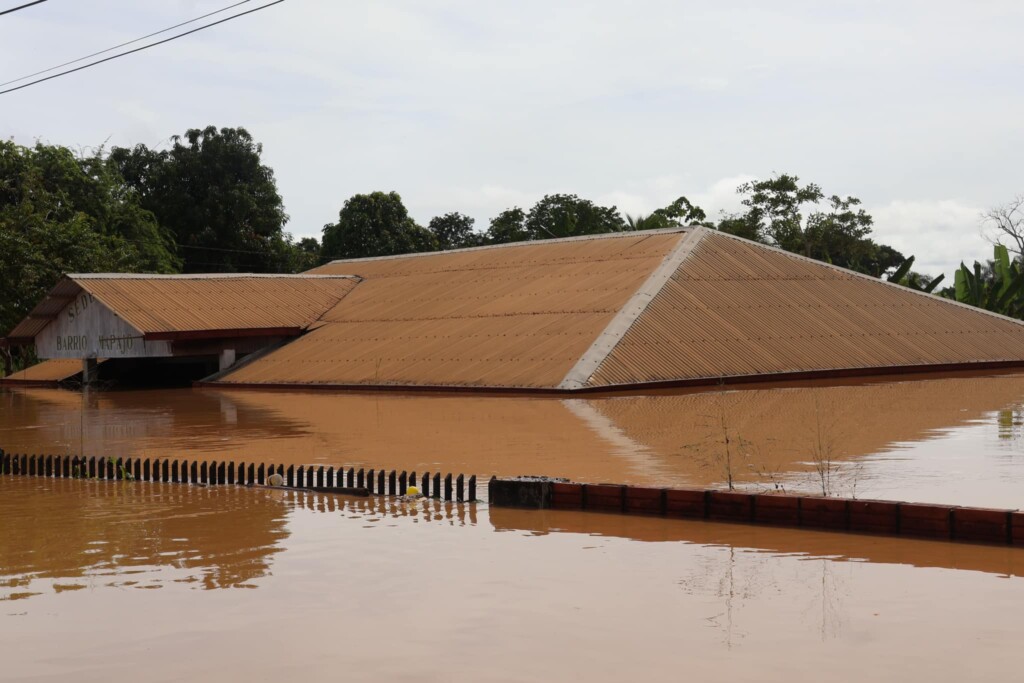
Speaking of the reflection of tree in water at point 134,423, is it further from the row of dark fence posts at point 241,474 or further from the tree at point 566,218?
the tree at point 566,218

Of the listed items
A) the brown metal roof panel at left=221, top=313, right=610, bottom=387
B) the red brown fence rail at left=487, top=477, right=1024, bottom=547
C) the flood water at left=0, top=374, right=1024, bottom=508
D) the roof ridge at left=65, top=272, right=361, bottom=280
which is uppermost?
the roof ridge at left=65, top=272, right=361, bottom=280

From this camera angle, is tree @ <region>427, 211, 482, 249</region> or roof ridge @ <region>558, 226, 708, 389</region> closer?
roof ridge @ <region>558, 226, 708, 389</region>

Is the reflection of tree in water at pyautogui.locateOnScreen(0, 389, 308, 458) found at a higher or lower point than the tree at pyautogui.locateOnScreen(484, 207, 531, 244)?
lower

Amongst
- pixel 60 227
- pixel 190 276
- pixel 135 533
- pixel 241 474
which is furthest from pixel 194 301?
pixel 135 533

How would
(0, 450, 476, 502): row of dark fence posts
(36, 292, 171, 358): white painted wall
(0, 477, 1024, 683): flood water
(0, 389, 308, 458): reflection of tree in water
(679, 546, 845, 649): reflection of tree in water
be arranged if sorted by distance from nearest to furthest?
(0, 477, 1024, 683): flood water
(679, 546, 845, 649): reflection of tree in water
(0, 450, 476, 502): row of dark fence posts
(0, 389, 308, 458): reflection of tree in water
(36, 292, 171, 358): white painted wall

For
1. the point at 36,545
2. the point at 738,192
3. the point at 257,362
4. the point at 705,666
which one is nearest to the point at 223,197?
the point at 738,192

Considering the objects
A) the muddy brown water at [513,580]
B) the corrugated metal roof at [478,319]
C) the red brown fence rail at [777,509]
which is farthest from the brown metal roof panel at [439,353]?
the red brown fence rail at [777,509]

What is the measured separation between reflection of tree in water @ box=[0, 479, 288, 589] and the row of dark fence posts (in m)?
0.34

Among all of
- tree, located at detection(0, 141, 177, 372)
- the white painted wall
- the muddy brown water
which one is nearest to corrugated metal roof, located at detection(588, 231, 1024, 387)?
the muddy brown water

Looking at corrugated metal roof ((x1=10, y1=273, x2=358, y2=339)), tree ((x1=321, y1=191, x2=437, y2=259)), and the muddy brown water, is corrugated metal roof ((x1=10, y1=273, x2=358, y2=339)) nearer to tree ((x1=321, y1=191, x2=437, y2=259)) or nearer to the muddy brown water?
A: the muddy brown water

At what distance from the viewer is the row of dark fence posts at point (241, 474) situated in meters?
15.1

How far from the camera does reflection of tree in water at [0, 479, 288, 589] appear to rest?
36.6 feet

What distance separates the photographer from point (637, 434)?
2178cm

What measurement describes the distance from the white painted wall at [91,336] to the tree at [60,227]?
7.84 metres
